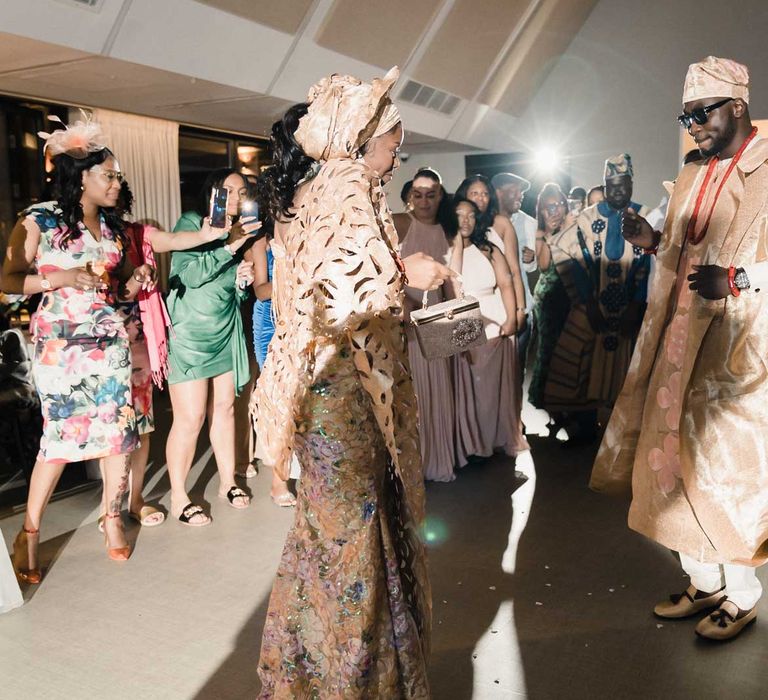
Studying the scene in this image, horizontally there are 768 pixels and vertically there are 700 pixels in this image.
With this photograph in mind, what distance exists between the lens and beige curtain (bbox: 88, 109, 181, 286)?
22.7ft

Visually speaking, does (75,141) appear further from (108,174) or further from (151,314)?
(151,314)

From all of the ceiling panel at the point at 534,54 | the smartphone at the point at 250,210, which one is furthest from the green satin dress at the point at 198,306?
the ceiling panel at the point at 534,54

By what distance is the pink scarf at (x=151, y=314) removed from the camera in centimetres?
354

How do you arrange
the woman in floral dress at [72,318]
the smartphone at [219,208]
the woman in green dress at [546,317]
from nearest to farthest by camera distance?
the woman in floral dress at [72,318] → the smartphone at [219,208] → the woman in green dress at [546,317]

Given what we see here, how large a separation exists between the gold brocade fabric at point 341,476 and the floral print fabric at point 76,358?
1375mm

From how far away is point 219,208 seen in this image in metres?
3.52

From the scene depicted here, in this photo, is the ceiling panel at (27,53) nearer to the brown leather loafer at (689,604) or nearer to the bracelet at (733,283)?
the bracelet at (733,283)

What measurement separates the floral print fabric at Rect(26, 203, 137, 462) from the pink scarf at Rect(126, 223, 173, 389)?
13.0 inches

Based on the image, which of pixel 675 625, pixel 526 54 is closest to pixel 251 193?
pixel 675 625

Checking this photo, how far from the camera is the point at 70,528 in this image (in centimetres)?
378

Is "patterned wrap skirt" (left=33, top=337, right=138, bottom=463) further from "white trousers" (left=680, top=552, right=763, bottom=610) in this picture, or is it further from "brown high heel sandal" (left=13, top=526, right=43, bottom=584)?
"white trousers" (left=680, top=552, right=763, bottom=610)

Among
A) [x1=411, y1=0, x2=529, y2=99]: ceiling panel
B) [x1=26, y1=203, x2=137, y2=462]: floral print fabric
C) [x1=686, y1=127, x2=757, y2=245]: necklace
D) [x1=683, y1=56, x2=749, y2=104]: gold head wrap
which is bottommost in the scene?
[x1=26, y1=203, x2=137, y2=462]: floral print fabric

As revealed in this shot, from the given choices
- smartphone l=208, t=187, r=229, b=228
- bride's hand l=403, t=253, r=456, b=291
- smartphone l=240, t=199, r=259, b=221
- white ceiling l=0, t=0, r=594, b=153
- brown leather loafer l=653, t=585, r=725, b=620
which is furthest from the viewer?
white ceiling l=0, t=0, r=594, b=153

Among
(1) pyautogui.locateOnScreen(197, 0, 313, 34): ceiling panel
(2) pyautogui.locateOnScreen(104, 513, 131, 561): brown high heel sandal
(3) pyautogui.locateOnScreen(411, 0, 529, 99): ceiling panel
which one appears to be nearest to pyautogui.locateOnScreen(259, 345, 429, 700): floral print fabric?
(2) pyautogui.locateOnScreen(104, 513, 131, 561): brown high heel sandal
